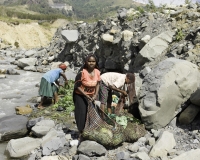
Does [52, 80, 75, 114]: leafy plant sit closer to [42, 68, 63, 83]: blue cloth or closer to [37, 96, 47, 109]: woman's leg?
[37, 96, 47, 109]: woman's leg

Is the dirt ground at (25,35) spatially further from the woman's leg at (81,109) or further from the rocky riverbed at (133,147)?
the woman's leg at (81,109)

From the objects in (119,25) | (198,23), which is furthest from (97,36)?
(198,23)

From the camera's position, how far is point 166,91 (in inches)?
211

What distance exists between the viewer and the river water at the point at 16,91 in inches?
311

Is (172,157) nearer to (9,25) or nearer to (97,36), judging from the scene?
(97,36)

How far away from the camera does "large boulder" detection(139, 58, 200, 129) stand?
5316mm

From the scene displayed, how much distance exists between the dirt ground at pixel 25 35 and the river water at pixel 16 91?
26532 mm

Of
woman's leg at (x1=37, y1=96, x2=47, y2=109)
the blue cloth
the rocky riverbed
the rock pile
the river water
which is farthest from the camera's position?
the river water

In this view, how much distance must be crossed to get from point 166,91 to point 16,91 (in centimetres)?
691

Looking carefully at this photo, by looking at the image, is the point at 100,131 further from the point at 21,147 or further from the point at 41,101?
the point at 41,101

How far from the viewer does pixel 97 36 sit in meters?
13.7

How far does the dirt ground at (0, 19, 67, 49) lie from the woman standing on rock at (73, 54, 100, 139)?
35352mm

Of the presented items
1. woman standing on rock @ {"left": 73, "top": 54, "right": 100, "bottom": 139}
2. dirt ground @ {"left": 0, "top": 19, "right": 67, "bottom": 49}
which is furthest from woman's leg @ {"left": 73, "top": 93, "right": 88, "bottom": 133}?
dirt ground @ {"left": 0, "top": 19, "right": 67, "bottom": 49}

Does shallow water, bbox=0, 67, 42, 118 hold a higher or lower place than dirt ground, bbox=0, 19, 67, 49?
higher
